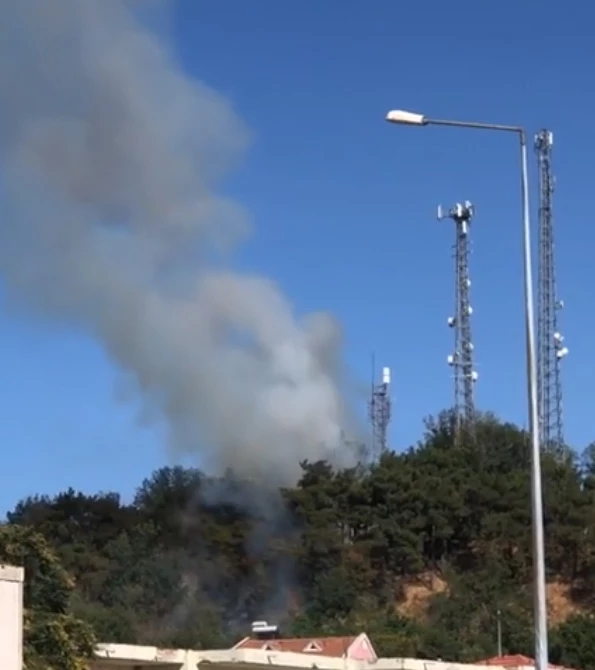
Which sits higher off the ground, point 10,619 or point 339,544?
point 339,544

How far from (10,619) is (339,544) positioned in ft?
222

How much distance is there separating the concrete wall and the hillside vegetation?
199 feet

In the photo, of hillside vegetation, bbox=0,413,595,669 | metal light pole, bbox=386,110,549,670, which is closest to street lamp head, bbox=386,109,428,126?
metal light pole, bbox=386,110,549,670

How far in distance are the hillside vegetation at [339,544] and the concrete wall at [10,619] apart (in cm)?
6051

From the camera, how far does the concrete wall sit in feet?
67.9

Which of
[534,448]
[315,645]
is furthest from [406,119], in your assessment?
[315,645]

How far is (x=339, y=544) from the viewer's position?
87.6 meters

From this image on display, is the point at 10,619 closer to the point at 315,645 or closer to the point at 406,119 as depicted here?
the point at 406,119

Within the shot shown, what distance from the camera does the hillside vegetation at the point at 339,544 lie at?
83688 millimetres

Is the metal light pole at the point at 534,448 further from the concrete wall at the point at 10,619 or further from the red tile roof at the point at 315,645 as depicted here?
the red tile roof at the point at 315,645

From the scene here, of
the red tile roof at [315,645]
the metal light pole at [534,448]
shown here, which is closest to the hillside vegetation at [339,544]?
the red tile roof at [315,645]

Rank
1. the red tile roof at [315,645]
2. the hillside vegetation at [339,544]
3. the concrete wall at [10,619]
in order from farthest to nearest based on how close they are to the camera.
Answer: the hillside vegetation at [339,544] < the red tile roof at [315,645] < the concrete wall at [10,619]

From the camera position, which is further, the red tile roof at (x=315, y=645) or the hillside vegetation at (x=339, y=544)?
the hillside vegetation at (x=339, y=544)

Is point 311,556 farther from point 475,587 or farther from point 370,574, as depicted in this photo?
point 475,587
